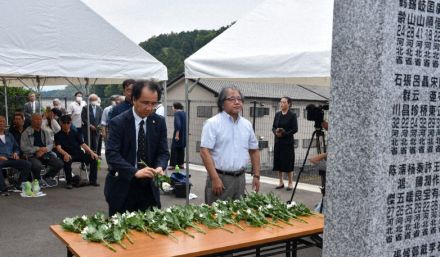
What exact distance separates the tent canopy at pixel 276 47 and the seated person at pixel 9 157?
3772mm

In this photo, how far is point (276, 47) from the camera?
481cm

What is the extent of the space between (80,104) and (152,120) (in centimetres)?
830

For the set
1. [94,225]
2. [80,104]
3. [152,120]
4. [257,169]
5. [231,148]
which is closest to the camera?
[94,225]

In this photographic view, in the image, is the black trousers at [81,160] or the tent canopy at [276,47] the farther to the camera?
the black trousers at [81,160]

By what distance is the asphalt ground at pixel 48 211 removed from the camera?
487cm

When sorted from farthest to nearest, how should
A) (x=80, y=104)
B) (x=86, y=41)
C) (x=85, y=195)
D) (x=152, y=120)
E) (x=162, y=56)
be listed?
(x=162, y=56) < (x=80, y=104) < (x=85, y=195) < (x=86, y=41) < (x=152, y=120)

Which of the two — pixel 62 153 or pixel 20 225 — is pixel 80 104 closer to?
pixel 62 153

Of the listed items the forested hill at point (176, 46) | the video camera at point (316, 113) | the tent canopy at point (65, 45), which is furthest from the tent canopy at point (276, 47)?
the forested hill at point (176, 46)

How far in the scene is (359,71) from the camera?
7.09 ft

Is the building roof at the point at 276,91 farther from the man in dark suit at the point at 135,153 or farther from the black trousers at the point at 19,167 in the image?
the man in dark suit at the point at 135,153

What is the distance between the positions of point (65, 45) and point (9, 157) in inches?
106

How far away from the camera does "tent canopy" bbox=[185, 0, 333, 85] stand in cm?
451

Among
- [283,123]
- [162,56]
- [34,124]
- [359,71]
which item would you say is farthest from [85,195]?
[162,56]

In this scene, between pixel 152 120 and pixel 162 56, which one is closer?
pixel 152 120
